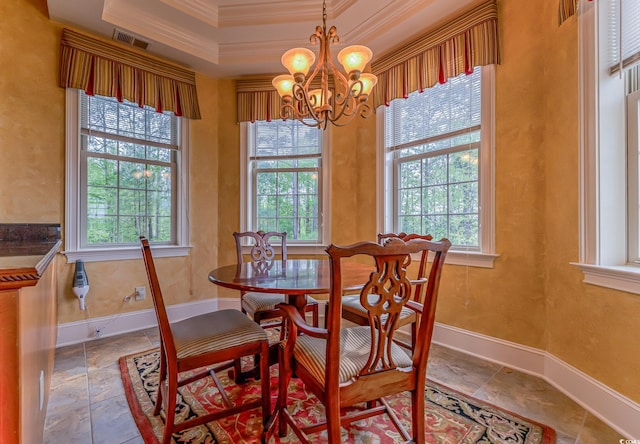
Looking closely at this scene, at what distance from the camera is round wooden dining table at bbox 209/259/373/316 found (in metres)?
1.42

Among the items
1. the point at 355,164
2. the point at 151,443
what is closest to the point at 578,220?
the point at 355,164

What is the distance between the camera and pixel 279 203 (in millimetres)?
3469

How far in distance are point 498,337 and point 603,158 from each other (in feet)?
4.61

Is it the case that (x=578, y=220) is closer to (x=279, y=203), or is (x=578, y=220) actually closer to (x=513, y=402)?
(x=513, y=402)

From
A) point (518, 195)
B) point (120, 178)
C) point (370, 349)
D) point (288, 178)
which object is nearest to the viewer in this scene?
point (370, 349)

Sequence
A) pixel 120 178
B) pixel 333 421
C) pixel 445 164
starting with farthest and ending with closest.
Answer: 1. pixel 120 178
2. pixel 445 164
3. pixel 333 421

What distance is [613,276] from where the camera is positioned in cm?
157

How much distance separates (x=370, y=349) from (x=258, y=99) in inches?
119

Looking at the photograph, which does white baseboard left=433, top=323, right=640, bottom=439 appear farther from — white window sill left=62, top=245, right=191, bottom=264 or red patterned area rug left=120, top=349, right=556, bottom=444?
white window sill left=62, top=245, right=191, bottom=264

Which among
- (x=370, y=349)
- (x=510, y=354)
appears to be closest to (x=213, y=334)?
(x=370, y=349)

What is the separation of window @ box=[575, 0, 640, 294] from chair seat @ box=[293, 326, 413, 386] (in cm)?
135

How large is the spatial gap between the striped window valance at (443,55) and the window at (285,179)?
3.17 feet

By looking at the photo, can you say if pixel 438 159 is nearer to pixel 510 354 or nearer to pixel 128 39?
pixel 510 354

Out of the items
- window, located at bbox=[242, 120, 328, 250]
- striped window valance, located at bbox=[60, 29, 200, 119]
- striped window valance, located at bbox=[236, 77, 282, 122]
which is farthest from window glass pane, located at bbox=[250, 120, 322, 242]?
striped window valance, located at bbox=[60, 29, 200, 119]
